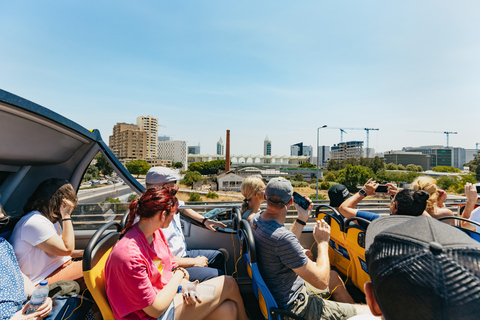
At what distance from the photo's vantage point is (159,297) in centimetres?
182

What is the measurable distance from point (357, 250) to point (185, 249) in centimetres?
205

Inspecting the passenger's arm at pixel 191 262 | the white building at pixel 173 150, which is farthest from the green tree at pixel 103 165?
the white building at pixel 173 150

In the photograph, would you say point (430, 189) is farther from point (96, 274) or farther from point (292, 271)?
point (96, 274)

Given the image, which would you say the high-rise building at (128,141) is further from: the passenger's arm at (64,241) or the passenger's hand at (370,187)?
the passenger's hand at (370,187)

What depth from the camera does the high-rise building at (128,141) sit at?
134125mm

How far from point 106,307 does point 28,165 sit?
2441mm

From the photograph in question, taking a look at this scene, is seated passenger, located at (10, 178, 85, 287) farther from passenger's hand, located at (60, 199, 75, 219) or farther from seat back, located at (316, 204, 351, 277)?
seat back, located at (316, 204, 351, 277)

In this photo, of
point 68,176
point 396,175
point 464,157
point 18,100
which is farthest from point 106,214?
point 464,157

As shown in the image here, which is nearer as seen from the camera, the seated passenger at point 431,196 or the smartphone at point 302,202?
the smartphone at point 302,202

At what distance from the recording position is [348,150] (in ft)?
579

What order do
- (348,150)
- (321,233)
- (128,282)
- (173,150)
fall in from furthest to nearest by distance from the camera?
(173,150) → (348,150) → (321,233) → (128,282)

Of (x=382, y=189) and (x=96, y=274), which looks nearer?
(x=96, y=274)

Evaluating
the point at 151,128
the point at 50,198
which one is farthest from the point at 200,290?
the point at 151,128

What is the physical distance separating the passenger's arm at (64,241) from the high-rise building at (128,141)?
140551 mm
